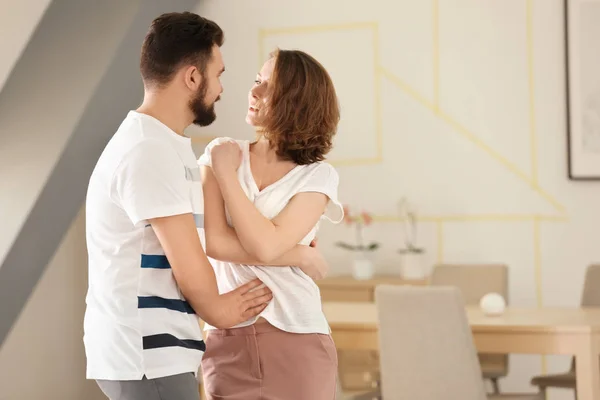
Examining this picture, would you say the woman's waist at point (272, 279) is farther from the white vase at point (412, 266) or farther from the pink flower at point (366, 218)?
the pink flower at point (366, 218)

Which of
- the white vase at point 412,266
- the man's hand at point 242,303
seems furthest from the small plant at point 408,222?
the man's hand at point 242,303

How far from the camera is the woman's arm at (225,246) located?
1945 mm

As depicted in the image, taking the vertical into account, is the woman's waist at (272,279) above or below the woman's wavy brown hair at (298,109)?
below

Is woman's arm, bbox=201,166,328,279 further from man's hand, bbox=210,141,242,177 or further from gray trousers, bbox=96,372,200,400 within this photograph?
gray trousers, bbox=96,372,200,400

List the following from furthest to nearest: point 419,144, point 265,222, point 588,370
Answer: point 419,144 < point 588,370 < point 265,222

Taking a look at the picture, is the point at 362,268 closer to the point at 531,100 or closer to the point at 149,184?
the point at 531,100

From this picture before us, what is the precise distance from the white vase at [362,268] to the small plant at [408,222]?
0.27m

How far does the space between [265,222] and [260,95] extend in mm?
309

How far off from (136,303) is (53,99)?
2.65 m

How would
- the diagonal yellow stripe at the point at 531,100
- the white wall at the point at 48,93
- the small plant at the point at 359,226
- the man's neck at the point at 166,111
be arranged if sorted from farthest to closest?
the small plant at the point at 359,226, the diagonal yellow stripe at the point at 531,100, the white wall at the point at 48,93, the man's neck at the point at 166,111

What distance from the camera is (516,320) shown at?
153 inches

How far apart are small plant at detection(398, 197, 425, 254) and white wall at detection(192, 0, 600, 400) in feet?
0.16

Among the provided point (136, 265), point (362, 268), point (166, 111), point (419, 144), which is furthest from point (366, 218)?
point (136, 265)

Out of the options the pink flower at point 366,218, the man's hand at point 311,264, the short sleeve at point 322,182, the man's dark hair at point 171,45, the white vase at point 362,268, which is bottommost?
the white vase at point 362,268
